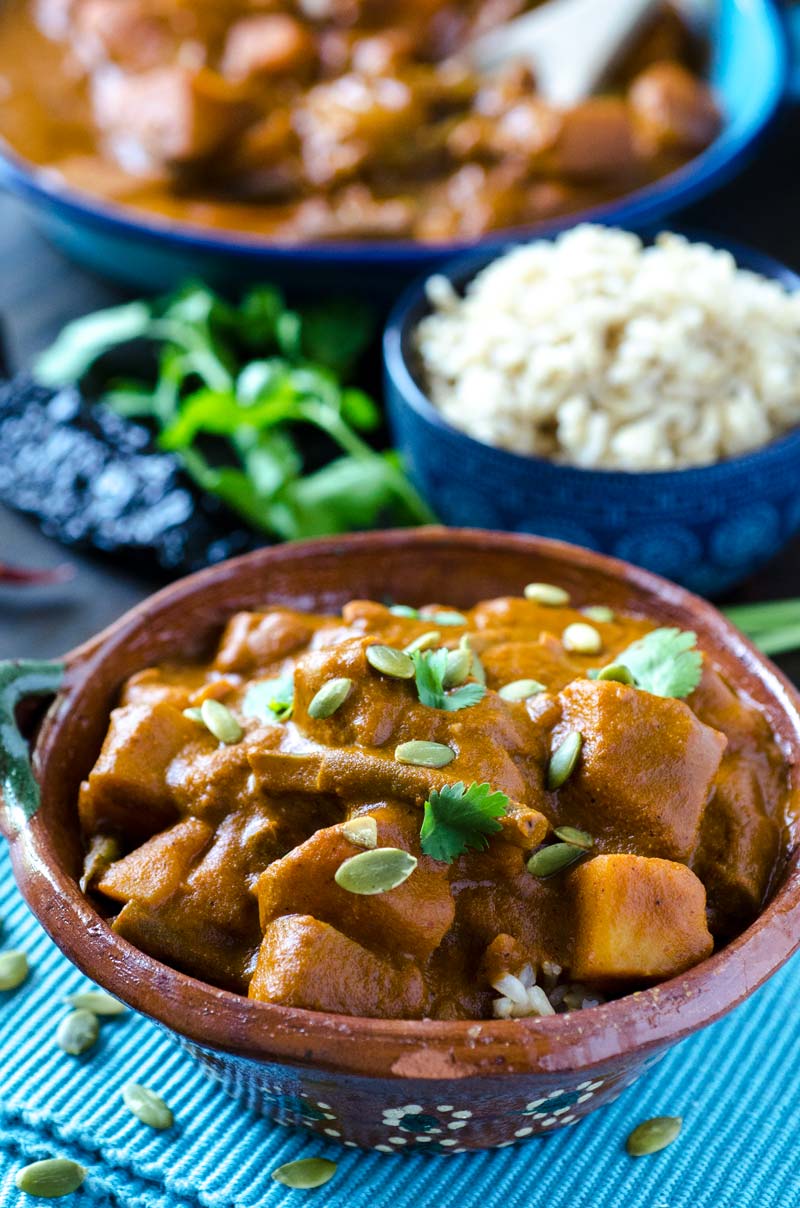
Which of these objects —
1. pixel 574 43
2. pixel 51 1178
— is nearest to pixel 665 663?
pixel 51 1178

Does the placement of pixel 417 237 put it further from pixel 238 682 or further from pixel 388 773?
pixel 388 773

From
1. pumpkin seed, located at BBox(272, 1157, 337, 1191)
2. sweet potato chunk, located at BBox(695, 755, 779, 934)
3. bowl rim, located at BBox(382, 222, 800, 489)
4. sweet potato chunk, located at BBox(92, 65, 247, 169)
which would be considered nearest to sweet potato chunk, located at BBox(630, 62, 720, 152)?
bowl rim, located at BBox(382, 222, 800, 489)

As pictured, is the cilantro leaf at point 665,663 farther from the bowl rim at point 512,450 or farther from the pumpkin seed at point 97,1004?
the pumpkin seed at point 97,1004

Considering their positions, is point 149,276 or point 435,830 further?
point 149,276

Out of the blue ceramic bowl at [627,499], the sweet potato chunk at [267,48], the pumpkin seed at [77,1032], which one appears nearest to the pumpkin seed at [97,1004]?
the pumpkin seed at [77,1032]

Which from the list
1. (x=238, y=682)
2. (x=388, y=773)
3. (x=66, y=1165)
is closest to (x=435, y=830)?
(x=388, y=773)
